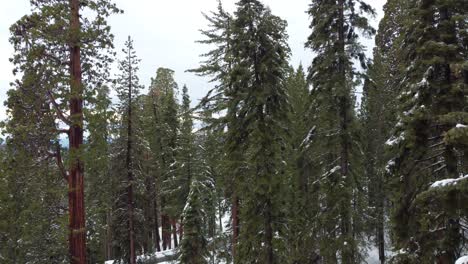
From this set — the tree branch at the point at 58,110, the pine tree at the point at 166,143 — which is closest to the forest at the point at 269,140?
the tree branch at the point at 58,110

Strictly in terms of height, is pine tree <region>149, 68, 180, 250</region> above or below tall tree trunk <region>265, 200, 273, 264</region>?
above

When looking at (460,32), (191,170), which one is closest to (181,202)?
(191,170)

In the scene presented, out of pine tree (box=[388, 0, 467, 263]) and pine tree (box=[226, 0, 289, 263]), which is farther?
pine tree (box=[226, 0, 289, 263])

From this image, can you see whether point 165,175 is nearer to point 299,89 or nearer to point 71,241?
point 299,89

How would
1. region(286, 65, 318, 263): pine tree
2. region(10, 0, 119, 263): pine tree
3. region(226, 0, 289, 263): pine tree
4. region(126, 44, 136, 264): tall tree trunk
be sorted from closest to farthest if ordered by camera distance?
region(10, 0, 119, 263): pine tree → region(226, 0, 289, 263): pine tree → region(286, 65, 318, 263): pine tree → region(126, 44, 136, 264): tall tree trunk

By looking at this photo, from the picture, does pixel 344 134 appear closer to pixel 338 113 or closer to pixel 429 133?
pixel 338 113

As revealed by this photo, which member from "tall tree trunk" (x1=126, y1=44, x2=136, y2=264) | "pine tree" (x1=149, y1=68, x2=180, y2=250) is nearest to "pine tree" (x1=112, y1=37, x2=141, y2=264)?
"tall tree trunk" (x1=126, y1=44, x2=136, y2=264)

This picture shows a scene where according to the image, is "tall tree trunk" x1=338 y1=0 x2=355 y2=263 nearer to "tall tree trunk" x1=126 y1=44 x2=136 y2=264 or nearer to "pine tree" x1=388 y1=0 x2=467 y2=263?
"pine tree" x1=388 y1=0 x2=467 y2=263

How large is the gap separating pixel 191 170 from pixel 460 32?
80.7 feet

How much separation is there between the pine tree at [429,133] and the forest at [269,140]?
0.04 m

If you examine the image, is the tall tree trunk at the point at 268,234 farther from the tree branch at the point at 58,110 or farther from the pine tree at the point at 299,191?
the tree branch at the point at 58,110

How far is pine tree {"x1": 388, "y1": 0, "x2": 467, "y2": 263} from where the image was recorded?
9695 millimetres

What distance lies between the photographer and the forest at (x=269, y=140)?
8.99 m

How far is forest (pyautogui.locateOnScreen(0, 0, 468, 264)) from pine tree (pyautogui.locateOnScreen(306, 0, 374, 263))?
0.06 metres
